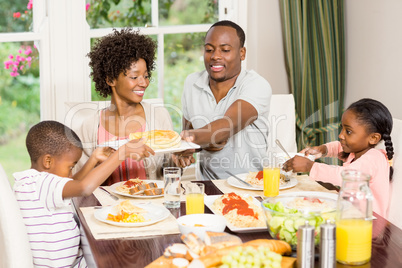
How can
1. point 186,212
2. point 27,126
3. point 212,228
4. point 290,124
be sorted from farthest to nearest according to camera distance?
1. point 27,126
2. point 290,124
3. point 186,212
4. point 212,228

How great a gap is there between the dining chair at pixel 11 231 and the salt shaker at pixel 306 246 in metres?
0.87

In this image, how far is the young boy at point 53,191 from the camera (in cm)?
173

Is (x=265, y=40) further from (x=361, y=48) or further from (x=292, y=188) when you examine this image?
(x=292, y=188)

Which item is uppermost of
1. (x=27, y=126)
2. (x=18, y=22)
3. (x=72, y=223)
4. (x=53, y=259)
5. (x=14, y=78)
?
(x=18, y=22)

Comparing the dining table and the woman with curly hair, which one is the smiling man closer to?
the woman with curly hair

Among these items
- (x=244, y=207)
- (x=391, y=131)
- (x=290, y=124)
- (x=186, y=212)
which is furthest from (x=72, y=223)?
(x=290, y=124)

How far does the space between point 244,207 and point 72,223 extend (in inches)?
22.8

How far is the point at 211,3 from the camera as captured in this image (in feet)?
11.7

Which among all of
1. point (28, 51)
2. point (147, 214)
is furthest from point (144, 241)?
point (28, 51)

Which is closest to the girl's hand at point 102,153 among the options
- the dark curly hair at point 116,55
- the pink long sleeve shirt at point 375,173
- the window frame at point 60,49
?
the dark curly hair at point 116,55

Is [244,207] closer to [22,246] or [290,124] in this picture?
[22,246]

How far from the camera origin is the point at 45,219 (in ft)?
5.79

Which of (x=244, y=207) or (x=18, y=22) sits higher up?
(x=18, y=22)

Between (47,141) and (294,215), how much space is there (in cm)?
92
